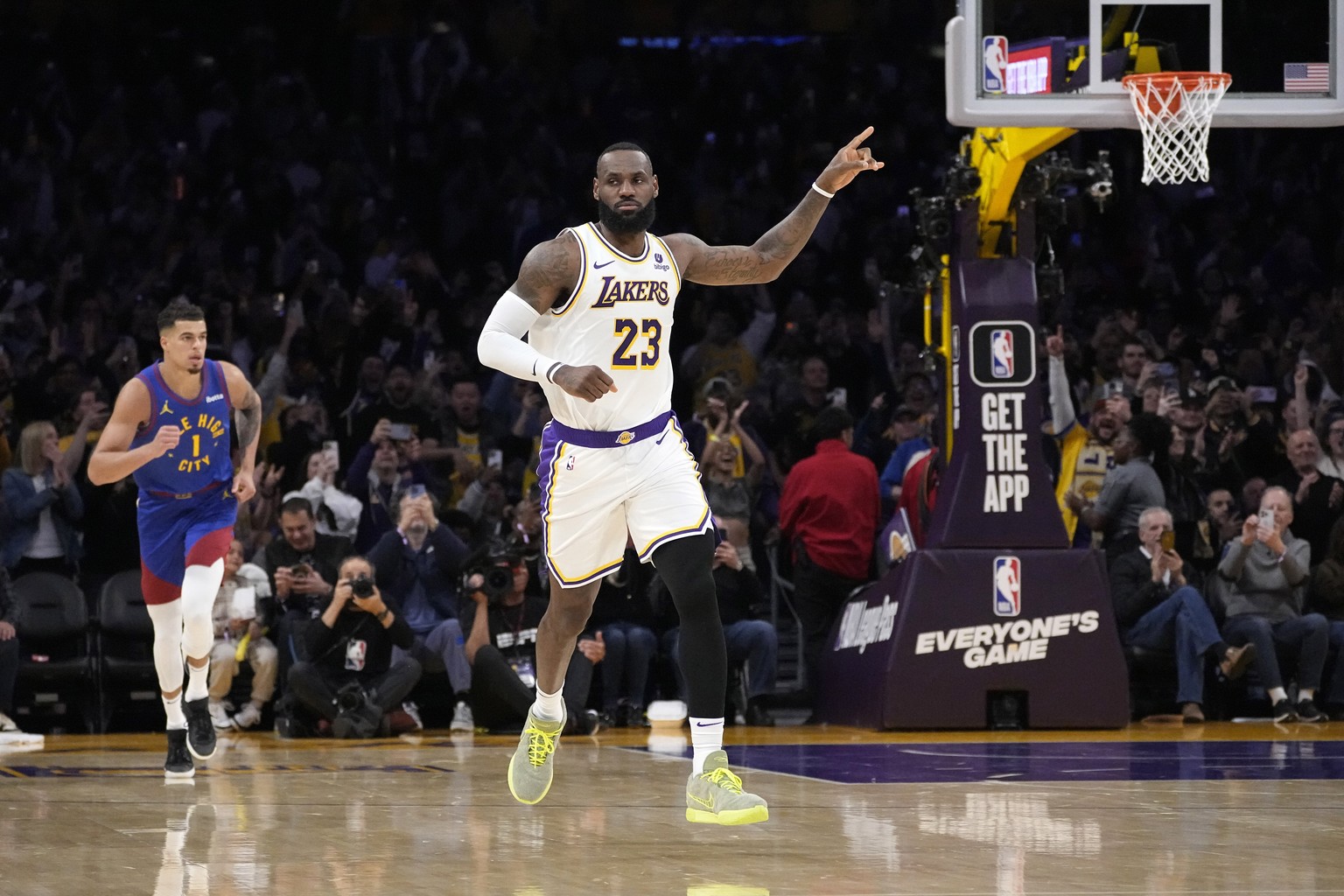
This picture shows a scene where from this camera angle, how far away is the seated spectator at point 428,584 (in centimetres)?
1288

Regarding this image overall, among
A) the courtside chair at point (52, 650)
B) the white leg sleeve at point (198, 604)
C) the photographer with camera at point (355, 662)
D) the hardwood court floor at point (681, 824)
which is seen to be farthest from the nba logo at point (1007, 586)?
the courtside chair at point (52, 650)

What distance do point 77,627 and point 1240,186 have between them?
12.9 meters

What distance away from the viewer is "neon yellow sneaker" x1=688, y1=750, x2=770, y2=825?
19.9 feet

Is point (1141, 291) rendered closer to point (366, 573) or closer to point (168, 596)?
point (366, 573)

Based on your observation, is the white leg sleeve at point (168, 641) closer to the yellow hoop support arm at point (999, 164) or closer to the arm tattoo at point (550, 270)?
the arm tattoo at point (550, 270)

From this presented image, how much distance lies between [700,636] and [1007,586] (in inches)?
236

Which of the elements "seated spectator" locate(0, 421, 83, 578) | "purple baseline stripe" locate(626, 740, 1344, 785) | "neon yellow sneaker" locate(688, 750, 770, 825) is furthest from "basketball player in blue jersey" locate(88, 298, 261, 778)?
"seated spectator" locate(0, 421, 83, 578)

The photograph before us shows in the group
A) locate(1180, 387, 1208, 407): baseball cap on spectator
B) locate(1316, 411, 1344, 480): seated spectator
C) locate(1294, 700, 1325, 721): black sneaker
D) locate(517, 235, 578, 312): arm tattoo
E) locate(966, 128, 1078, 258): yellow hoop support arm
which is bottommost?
locate(1294, 700, 1325, 721): black sneaker

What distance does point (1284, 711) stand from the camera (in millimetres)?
12891

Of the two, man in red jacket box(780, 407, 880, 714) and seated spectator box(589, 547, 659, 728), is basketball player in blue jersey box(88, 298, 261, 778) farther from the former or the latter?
man in red jacket box(780, 407, 880, 714)

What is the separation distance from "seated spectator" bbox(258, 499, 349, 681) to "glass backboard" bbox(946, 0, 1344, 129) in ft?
18.5

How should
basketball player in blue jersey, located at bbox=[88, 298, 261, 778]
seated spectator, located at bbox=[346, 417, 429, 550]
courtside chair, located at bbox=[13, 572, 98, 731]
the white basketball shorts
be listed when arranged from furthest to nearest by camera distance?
seated spectator, located at bbox=[346, 417, 429, 550] → courtside chair, located at bbox=[13, 572, 98, 731] → basketball player in blue jersey, located at bbox=[88, 298, 261, 778] → the white basketball shorts

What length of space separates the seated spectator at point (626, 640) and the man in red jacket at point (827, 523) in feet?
4.00

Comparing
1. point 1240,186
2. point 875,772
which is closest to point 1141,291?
point 1240,186
